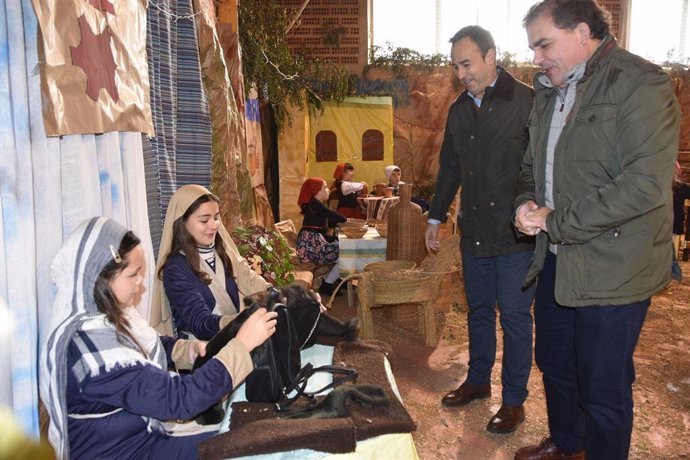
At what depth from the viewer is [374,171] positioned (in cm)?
1152

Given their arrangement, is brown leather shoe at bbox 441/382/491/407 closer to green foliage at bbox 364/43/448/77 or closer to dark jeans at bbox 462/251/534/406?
dark jeans at bbox 462/251/534/406

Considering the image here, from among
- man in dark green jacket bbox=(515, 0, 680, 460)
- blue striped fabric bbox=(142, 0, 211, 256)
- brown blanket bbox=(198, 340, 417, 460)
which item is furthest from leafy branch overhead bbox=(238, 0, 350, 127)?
brown blanket bbox=(198, 340, 417, 460)

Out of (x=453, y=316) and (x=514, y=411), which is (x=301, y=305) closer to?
(x=514, y=411)

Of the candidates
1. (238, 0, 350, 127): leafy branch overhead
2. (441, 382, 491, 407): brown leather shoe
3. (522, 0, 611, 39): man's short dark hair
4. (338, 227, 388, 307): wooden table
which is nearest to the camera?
(522, 0, 611, 39): man's short dark hair

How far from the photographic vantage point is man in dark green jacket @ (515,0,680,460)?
1880 millimetres

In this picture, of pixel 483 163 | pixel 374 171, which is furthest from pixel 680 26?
pixel 483 163

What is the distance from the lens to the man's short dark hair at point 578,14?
2010mm

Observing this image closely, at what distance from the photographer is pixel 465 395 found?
A: 11.5 feet

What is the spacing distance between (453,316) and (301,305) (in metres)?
3.56

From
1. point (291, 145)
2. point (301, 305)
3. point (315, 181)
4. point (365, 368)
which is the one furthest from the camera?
point (291, 145)

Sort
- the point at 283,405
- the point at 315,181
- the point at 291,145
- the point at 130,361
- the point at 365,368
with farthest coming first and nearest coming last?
the point at 291,145, the point at 315,181, the point at 365,368, the point at 283,405, the point at 130,361

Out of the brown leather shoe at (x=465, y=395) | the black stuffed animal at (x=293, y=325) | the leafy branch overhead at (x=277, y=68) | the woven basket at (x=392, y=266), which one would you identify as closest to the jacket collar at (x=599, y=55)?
the black stuffed animal at (x=293, y=325)

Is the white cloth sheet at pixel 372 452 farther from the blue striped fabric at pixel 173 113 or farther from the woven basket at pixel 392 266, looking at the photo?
the woven basket at pixel 392 266

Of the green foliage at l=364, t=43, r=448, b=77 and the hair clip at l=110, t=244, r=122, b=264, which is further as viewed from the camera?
the green foliage at l=364, t=43, r=448, b=77
